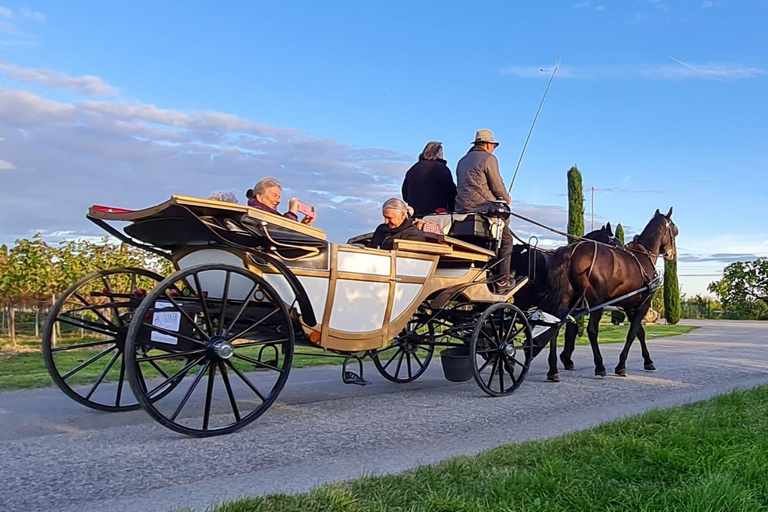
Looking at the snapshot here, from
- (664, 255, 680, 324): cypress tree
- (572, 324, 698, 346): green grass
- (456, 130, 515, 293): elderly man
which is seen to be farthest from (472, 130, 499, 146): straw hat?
(664, 255, 680, 324): cypress tree

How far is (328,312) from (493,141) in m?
3.43

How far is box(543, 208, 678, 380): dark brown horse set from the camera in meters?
8.94

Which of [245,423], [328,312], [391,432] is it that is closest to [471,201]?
[328,312]

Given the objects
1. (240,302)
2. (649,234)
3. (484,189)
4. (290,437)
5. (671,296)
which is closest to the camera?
(290,437)

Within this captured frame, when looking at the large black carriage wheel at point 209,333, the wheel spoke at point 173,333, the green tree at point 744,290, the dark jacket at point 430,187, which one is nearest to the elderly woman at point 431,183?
the dark jacket at point 430,187

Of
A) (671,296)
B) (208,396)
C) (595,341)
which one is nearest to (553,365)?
(595,341)

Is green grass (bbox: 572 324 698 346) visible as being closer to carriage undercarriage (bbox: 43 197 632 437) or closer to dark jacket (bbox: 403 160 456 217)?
dark jacket (bbox: 403 160 456 217)

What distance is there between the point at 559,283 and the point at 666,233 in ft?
7.67

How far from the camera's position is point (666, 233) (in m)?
10.1

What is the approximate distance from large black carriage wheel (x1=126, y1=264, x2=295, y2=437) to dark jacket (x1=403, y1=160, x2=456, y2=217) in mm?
3192

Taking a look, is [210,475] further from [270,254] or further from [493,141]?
[493,141]

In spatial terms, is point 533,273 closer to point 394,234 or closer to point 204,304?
point 394,234

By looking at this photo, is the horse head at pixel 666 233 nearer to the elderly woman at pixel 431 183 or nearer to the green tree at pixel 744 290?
the elderly woman at pixel 431 183

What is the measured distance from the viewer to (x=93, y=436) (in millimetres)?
5098
